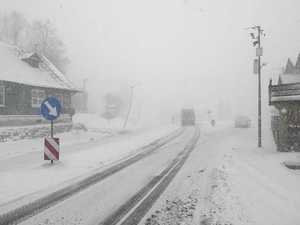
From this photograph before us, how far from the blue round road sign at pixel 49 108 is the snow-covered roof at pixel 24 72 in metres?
11.6

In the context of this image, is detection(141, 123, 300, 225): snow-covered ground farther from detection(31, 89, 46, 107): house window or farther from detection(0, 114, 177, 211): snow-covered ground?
detection(31, 89, 46, 107): house window

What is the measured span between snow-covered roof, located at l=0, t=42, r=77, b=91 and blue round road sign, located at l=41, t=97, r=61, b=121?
37.9 ft

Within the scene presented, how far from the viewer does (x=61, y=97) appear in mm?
28953

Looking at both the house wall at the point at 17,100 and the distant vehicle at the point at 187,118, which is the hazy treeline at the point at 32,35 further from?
the distant vehicle at the point at 187,118

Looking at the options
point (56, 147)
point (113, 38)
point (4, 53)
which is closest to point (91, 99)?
point (113, 38)

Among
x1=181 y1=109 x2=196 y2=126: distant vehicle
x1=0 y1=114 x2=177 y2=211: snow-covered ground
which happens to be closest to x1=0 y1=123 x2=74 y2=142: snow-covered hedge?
x1=0 y1=114 x2=177 y2=211: snow-covered ground

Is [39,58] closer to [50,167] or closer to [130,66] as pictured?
[50,167]

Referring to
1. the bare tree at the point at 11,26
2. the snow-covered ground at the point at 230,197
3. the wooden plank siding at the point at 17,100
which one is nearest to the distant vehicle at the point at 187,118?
the wooden plank siding at the point at 17,100

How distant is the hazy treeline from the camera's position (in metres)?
45.8

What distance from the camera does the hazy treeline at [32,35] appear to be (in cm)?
4578

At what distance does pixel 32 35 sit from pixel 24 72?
27499 mm

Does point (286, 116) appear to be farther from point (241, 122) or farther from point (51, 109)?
point (241, 122)

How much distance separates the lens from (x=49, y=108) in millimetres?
11586

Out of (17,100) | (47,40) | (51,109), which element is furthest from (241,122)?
(51,109)
